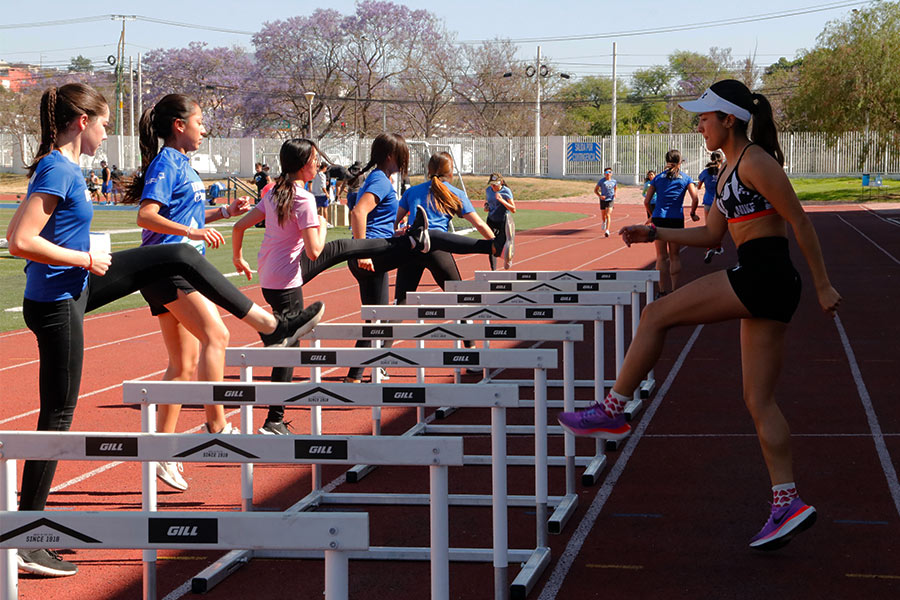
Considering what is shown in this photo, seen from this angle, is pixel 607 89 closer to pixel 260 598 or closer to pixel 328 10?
pixel 328 10

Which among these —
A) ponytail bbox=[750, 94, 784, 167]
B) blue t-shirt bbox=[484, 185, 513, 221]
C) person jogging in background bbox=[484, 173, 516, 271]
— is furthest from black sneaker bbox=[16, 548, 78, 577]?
blue t-shirt bbox=[484, 185, 513, 221]

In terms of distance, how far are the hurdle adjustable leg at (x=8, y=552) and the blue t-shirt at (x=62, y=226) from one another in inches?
60.4

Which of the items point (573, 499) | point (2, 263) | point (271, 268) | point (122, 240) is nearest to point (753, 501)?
point (573, 499)

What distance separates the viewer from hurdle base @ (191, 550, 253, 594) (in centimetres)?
450

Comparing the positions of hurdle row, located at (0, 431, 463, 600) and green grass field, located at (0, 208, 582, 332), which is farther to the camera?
green grass field, located at (0, 208, 582, 332)

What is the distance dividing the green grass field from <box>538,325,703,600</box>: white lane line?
816 cm

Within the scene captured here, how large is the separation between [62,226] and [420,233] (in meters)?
4.52

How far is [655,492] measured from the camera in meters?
5.97

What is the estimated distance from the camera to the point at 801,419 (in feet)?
25.6

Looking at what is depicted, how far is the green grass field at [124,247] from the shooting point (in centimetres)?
1484

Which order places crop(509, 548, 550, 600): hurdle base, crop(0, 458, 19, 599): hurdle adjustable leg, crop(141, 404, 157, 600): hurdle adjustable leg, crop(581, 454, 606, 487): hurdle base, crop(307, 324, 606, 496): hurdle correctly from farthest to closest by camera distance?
1. crop(581, 454, 606, 487): hurdle base
2. crop(307, 324, 606, 496): hurdle
3. crop(509, 548, 550, 600): hurdle base
4. crop(141, 404, 157, 600): hurdle adjustable leg
5. crop(0, 458, 19, 599): hurdle adjustable leg

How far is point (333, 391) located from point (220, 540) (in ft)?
5.30

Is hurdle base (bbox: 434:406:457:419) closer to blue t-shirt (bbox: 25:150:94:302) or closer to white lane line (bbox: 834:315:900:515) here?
white lane line (bbox: 834:315:900:515)

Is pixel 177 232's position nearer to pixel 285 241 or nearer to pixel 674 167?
pixel 285 241
